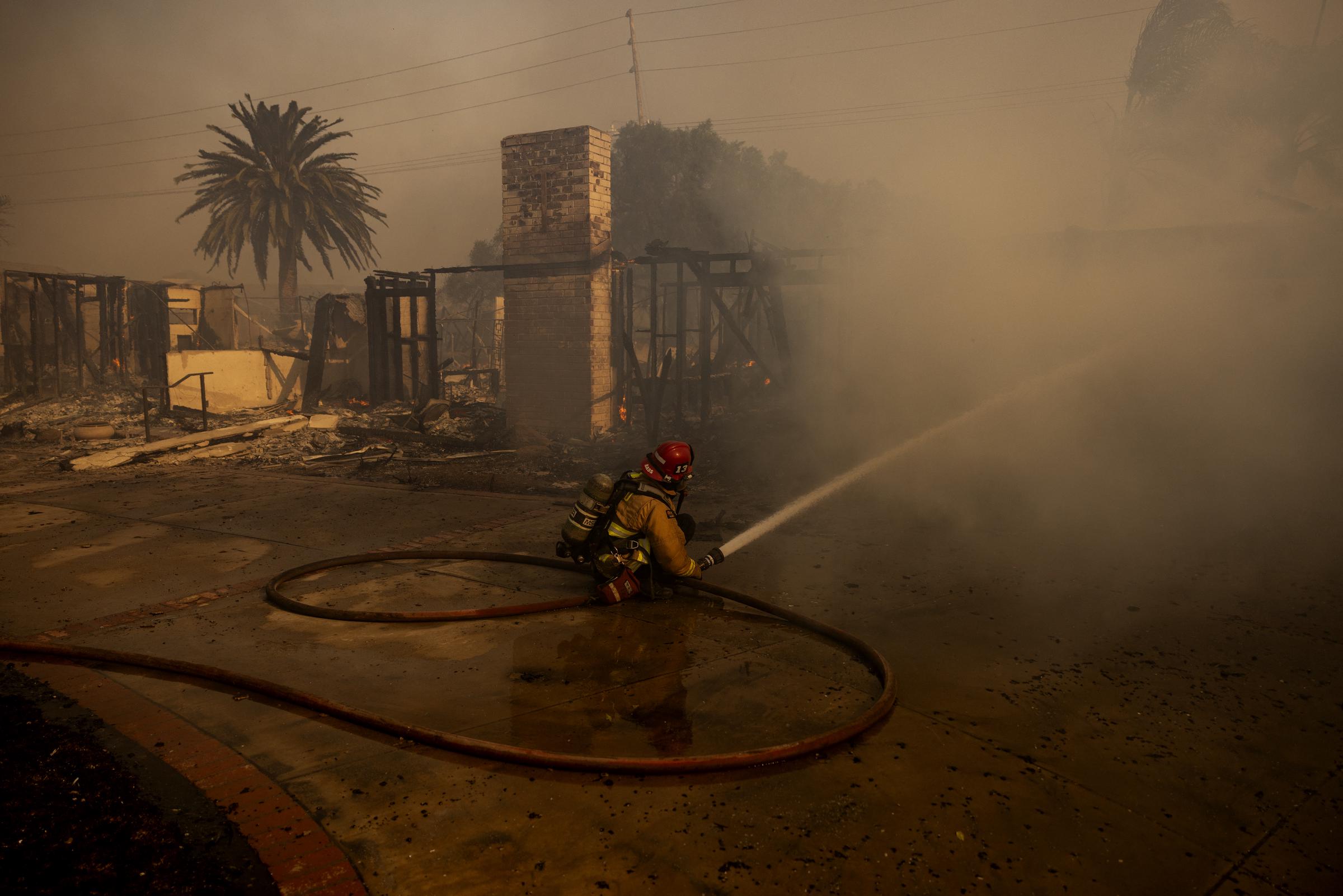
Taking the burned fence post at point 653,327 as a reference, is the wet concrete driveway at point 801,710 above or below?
below

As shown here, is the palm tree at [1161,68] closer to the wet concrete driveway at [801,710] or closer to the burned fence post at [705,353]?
the burned fence post at [705,353]

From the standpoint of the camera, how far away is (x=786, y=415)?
12.1 metres

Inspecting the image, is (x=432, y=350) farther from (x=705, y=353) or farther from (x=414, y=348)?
(x=705, y=353)

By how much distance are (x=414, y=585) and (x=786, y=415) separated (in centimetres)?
764

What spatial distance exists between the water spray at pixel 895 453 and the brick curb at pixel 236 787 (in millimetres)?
3893

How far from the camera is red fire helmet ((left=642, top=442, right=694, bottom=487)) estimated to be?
15.6 feet

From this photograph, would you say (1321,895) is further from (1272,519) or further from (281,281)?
(281,281)

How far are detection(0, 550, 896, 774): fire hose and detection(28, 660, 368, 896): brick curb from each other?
231 millimetres

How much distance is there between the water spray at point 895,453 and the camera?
275 inches

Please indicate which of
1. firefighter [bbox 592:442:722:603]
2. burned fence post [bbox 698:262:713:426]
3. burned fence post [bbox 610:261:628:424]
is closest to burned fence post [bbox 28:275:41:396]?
burned fence post [bbox 610:261:628:424]

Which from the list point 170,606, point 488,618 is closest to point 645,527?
point 488,618

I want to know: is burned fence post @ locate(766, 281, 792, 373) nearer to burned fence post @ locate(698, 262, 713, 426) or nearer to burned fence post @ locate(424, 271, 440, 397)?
burned fence post @ locate(698, 262, 713, 426)

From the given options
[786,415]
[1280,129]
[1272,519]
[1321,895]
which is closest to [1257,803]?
[1321,895]

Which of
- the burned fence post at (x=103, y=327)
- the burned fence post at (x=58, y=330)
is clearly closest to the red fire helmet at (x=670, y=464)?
the burned fence post at (x=58, y=330)
